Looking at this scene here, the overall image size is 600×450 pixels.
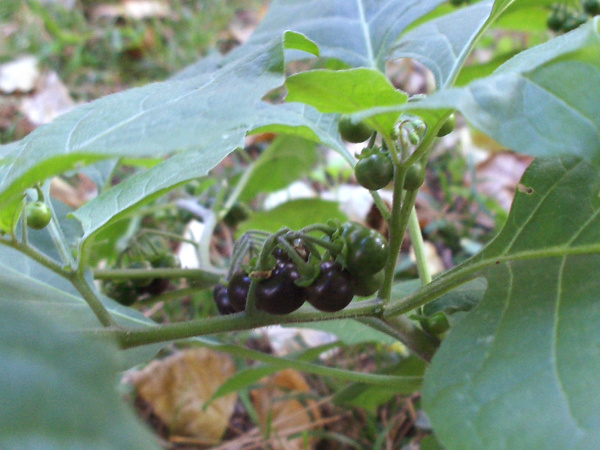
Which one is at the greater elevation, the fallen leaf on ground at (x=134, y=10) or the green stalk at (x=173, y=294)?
the fallen leaf on ground at (x=134, y=10)

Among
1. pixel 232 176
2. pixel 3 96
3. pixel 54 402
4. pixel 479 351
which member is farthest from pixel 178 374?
pixel 3 96

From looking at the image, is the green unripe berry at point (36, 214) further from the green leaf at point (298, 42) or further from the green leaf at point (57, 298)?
the green leaf at point (298, 42)

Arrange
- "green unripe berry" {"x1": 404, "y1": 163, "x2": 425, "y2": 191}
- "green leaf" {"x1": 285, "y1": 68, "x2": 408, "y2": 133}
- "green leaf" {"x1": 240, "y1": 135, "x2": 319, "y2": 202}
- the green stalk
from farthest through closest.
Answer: "green leaf" {"x1": 240, "y1": 135, "x2": 319, "y2": 202} → the green stalk → "green unripe berry" {"x1": 404, "y1": 163, "x2": 425, "y2": 191} → "green leaf" {"x1": 285, "y1": 68, "x2": 408, "y2": 133}

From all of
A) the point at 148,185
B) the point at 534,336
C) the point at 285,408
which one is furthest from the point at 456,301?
the point at 285,408

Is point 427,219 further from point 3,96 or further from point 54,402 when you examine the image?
point 3,96

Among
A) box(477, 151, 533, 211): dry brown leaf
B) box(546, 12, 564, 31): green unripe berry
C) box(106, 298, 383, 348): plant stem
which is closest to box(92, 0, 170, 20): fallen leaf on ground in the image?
box(477, 151, 533, 211): dry brown leaf

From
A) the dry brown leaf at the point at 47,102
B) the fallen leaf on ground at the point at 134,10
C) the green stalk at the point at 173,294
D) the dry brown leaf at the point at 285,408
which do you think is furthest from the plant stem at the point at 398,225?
the fallen leaf on ground at the point at 134,10

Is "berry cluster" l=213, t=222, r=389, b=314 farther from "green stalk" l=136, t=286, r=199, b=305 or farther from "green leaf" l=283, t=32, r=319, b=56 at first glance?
"green stalk" l=136, t=286, r=199, b=305
